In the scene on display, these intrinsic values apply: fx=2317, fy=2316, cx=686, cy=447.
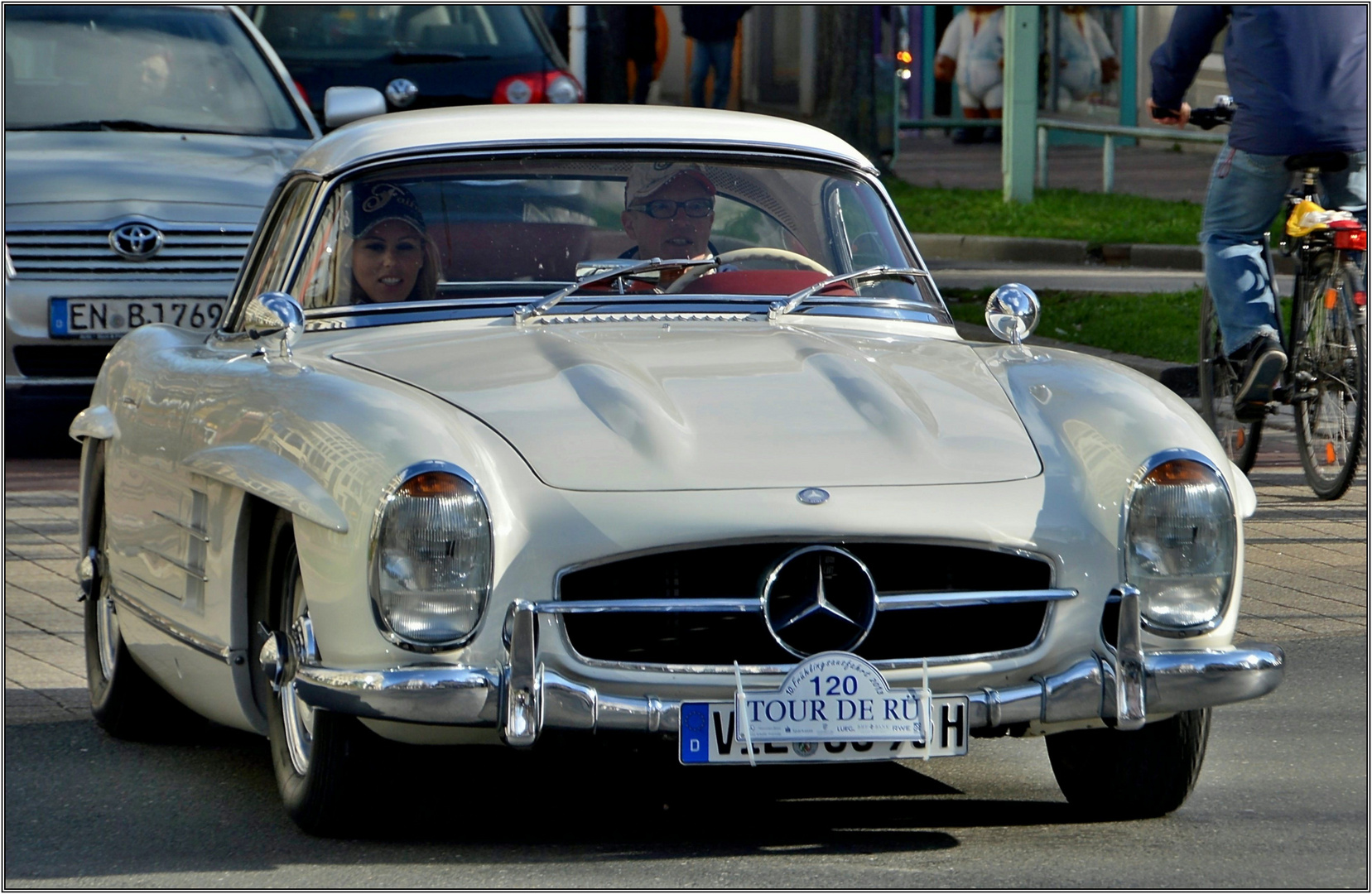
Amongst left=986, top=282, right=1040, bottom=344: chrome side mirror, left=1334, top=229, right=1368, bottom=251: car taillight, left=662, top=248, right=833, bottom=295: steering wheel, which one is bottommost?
left=1334, top=229, right=1368, bottom=251: car taillight

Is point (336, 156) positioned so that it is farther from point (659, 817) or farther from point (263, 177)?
point (263, 177)

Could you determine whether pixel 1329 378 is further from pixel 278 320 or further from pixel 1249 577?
pixel 278 320

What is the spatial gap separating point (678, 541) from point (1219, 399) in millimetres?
5130

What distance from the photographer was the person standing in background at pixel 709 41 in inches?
912

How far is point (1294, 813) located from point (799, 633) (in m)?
1.25

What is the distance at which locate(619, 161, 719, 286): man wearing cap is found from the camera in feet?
18.3

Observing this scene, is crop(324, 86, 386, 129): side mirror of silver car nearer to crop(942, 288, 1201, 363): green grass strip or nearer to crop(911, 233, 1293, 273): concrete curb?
crop(942, 288, 1201, 363): green grass strip

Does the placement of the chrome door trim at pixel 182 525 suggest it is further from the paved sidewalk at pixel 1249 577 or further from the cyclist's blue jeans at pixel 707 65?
the cyclist's blue jeans at pixel 707 65

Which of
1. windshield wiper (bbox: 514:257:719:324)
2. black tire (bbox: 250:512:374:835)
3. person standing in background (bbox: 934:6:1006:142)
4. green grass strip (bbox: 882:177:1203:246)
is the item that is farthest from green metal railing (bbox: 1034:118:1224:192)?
→ black tire (bbox: 250:512:374:835)

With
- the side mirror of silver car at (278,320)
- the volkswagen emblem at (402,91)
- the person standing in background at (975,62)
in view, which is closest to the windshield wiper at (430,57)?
the volkswagen emblem at (402,91)

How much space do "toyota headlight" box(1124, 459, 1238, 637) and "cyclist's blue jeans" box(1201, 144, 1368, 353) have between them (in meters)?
3.98

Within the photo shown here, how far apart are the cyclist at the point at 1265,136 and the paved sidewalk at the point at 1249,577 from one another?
1.56ft

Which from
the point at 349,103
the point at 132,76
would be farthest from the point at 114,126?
the point at 349,103

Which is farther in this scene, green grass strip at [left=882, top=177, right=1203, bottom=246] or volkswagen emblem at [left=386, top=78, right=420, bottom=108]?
green grass strip at [left=882, top=177, right=1203, bottom=246]
